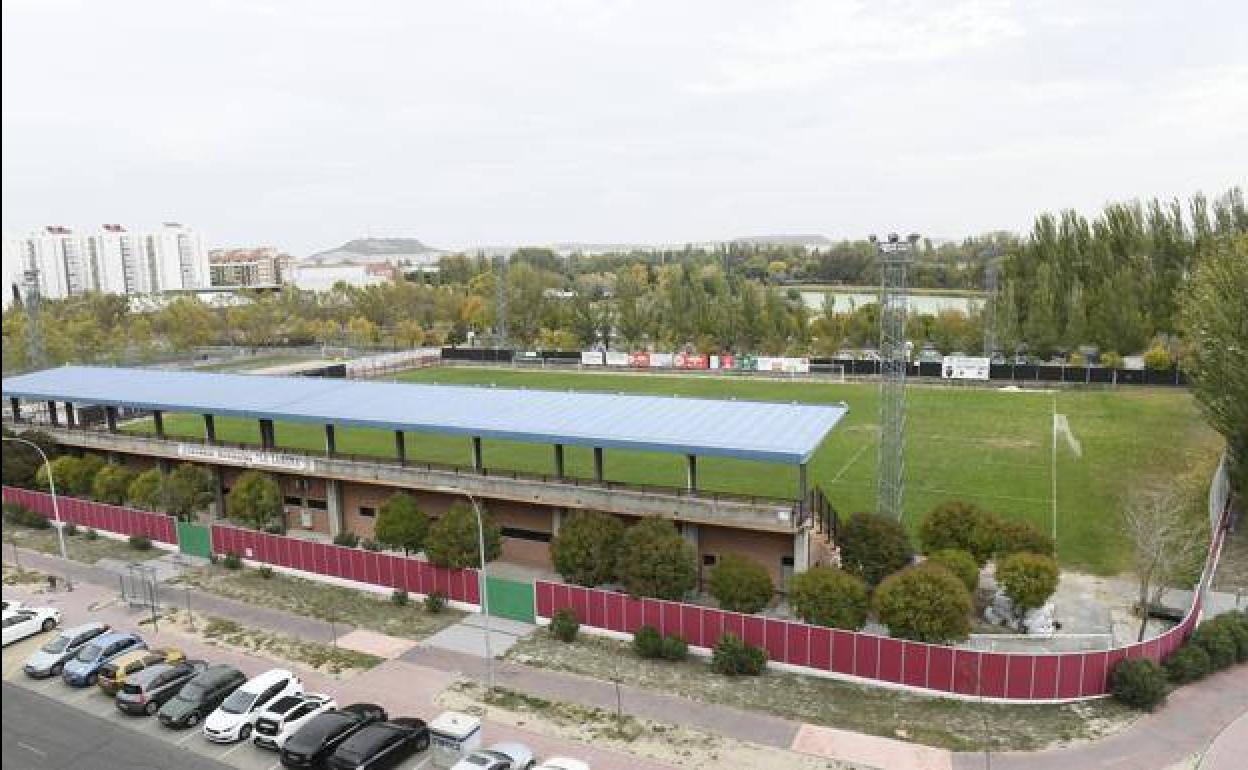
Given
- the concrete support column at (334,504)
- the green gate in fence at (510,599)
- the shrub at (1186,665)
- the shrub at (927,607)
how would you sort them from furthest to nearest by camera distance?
the concrete support column at (334,504), the green gate in fence at (510,599), the shrub at (927,607), the shrub at (1186,665)

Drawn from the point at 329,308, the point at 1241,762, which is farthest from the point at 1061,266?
the point at 329,308

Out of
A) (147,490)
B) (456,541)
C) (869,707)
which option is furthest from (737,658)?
(147,490)

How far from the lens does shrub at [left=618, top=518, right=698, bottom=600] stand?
27766mm

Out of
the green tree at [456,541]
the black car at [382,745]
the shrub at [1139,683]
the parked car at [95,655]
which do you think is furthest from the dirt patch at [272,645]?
the shrub at [1139,683]

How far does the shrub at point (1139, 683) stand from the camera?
74.9 feet

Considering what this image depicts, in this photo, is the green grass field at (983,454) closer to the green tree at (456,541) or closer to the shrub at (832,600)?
the shrub at (832,600)

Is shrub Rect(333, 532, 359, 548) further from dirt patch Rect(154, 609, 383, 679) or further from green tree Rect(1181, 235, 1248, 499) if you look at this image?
green tree Rect(1181, 235, 1248, 499)

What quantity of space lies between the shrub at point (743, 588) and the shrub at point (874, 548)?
3508 mm

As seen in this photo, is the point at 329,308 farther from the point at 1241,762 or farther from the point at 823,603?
the point at 1241,762

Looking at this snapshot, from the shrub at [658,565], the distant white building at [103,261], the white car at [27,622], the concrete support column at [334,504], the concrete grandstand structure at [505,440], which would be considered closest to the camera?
the shrub at [658,565]

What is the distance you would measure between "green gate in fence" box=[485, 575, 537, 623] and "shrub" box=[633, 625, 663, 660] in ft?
14.1

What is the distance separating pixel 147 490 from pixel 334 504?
851 centimetres

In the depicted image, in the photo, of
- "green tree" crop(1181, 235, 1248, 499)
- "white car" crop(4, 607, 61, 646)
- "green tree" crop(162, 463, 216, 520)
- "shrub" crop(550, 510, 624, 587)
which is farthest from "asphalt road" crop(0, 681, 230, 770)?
"green tree" crop(1181, 235, 1248, 499)

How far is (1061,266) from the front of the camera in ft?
293
